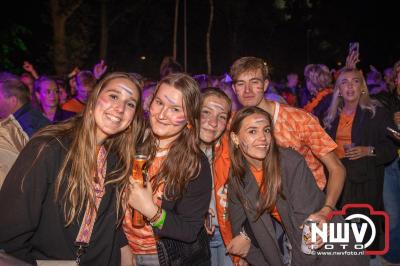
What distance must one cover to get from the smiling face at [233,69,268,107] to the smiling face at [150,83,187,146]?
100 centimetres

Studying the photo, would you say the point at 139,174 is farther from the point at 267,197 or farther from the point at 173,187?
the point at 267,197

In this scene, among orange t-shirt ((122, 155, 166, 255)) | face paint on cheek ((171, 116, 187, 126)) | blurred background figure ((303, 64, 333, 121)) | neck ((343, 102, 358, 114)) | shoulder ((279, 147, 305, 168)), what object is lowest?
orange t-shirt ((122, 155, 166, 255))

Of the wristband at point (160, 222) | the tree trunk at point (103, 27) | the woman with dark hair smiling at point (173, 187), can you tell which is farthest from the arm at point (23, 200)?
the tree trunk at point (103, 27)

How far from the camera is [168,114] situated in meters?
3.03

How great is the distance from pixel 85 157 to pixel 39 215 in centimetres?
42

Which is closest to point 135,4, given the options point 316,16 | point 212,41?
point 212,41

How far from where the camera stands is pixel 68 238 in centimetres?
243

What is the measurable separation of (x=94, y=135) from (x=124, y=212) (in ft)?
1.80

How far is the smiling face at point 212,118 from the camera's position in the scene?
3713 millimetres

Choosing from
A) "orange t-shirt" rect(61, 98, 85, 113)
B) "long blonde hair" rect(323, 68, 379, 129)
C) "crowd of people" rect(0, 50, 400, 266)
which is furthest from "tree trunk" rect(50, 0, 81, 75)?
"long blonde hair" rect(323, 68, 379, 129)

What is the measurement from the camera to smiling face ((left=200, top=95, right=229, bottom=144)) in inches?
146

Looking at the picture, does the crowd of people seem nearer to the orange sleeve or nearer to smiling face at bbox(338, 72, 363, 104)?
the orange sleeve

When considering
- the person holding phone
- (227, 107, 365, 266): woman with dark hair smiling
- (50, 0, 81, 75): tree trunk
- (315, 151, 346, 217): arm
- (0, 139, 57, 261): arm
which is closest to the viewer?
(0, 139, 57, 261): arm

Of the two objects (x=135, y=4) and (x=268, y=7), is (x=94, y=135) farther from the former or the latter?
(x=268, y=7)
